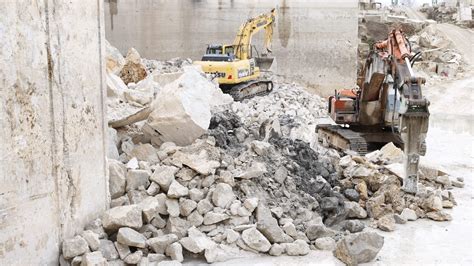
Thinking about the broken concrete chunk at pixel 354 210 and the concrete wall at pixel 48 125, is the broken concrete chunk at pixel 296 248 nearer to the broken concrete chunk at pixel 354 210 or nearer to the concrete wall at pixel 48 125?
the broken concrete chunk at pixel 354 210

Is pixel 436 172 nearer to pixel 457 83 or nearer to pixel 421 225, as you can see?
pixel 421 225

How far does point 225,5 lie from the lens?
725 inches

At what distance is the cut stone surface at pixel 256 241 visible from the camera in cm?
535

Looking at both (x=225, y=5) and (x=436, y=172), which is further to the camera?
(x=225, y=5)

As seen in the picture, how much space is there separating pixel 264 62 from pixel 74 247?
1402cm

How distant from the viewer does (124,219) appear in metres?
5.11

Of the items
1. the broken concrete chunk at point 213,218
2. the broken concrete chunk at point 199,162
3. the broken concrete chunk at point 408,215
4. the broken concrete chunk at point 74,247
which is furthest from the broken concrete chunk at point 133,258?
the broken concrete chunk at point 408,215

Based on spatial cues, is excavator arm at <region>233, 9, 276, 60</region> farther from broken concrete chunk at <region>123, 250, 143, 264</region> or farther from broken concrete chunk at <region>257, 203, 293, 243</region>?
broken concrete chunk at <region>123, 250, 143, 264</region>

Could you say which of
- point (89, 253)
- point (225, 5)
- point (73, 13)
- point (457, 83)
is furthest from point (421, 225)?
point (457, 83)

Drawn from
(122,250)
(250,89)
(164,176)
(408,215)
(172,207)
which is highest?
(164,176)

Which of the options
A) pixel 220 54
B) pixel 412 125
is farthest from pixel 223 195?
pixel 220 54

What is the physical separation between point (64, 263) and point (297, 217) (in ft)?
8.50

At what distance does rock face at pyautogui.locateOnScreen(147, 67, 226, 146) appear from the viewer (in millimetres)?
6316

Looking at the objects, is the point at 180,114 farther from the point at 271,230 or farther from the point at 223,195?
the point at 271,230
